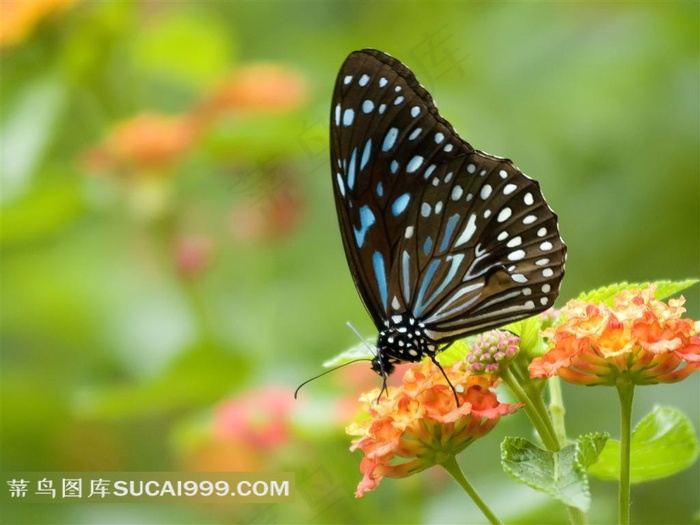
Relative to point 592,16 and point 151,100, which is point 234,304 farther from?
point 592,16

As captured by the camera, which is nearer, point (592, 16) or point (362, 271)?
point (362, 271)

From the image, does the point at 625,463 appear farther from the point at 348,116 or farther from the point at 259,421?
the point at 259,421

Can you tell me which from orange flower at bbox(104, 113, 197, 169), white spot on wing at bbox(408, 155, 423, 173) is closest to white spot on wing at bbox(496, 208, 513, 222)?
white spot on wing at bbox(408, 155, 423, 173)

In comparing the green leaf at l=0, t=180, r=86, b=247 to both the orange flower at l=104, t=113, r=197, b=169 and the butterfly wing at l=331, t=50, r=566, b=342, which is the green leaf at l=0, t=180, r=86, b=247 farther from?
the butterfly wing at l=331, t=50, r=566, b=342

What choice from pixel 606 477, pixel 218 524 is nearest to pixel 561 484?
pixel 606 477

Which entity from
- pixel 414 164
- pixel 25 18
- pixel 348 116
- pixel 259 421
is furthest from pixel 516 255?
pixel 25 18
